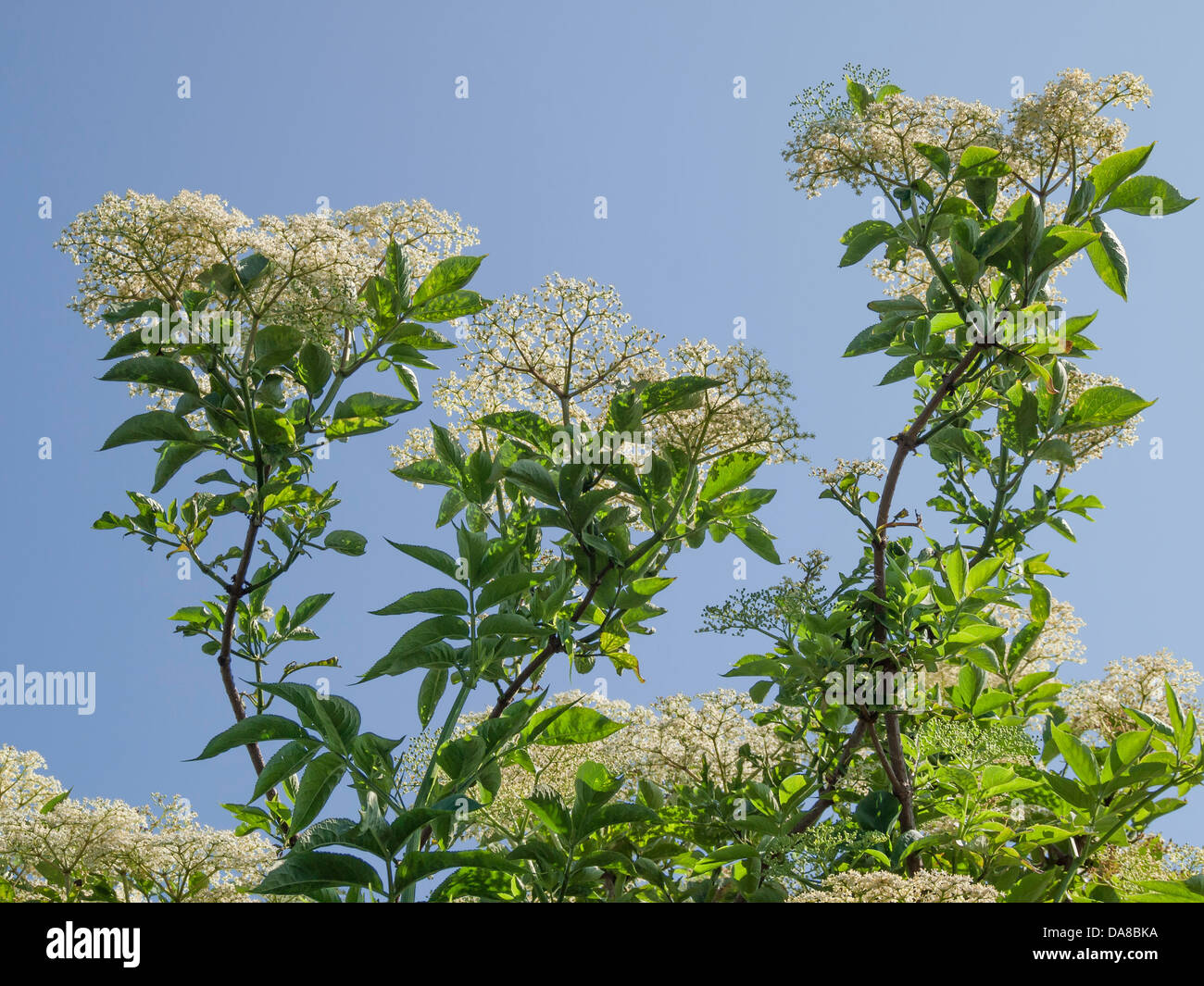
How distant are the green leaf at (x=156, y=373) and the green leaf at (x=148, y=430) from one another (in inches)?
2.9

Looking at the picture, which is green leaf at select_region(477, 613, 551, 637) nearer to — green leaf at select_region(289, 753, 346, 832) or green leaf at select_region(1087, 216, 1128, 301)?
green leaf at select_region(289, 753, 346, 832)

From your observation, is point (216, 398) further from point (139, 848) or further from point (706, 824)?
point (706, 824)

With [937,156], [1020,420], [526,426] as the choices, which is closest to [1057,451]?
[1020,420]

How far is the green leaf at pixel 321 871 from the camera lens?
155cm

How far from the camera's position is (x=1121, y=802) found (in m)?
2.01

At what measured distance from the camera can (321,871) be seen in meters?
1.57

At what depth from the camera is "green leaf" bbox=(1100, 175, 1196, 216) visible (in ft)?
8.68

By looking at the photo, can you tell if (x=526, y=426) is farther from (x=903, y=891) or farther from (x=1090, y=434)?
(x=1090, y=434)

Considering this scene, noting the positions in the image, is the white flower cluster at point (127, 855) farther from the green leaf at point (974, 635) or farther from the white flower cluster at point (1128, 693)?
the white flower cluster at point (1128, 693)

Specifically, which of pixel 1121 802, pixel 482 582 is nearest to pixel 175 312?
pixel 482 582

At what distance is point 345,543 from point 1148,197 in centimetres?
236

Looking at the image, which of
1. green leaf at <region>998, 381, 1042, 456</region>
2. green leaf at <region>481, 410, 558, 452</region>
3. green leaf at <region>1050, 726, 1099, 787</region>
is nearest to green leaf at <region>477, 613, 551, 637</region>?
green leaf at <region>481, 410, 558, 452</region>

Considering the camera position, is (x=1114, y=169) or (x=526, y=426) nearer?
(x=526, y=426)

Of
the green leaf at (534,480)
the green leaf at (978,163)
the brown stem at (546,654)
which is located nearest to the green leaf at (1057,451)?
the green leaf at (978,163)
